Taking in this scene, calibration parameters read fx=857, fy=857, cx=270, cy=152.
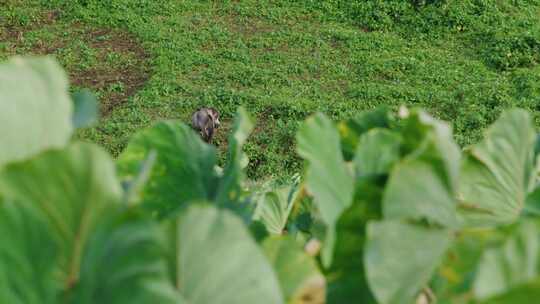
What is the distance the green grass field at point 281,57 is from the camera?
6.73 m

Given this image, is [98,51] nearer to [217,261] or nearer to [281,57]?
[281,57]

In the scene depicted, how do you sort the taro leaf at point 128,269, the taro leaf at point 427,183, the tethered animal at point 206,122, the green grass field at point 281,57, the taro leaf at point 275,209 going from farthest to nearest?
the green grass field at point 281,57 → the tethered animal at point 206,122 → the taro leaf at point 275,209 → the taro leaf at point 427,183 → the taro leaf at point 128,269

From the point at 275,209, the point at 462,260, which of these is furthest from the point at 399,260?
the point at 275,209

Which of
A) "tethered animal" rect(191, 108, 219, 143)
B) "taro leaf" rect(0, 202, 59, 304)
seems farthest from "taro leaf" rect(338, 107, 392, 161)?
"tethered animal" rect(191, 108, 219, 143)

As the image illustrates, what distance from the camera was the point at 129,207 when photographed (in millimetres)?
531

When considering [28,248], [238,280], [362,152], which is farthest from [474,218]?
[28,248]

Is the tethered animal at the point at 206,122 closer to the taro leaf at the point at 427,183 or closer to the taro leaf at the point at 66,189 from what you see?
the taro leaf at the point at 427,183

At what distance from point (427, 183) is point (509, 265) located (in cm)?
10

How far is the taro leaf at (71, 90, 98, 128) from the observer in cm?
63

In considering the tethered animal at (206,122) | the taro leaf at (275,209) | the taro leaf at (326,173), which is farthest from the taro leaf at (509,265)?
the tethered animal at (206,122)

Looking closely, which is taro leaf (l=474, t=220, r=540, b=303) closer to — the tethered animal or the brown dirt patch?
the tethered animal

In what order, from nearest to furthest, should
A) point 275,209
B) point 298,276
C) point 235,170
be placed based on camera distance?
point 298,276 → point 235,170 → point 275,209

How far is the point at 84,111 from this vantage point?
65 centimetres

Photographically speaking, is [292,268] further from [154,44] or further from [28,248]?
[154,44]
